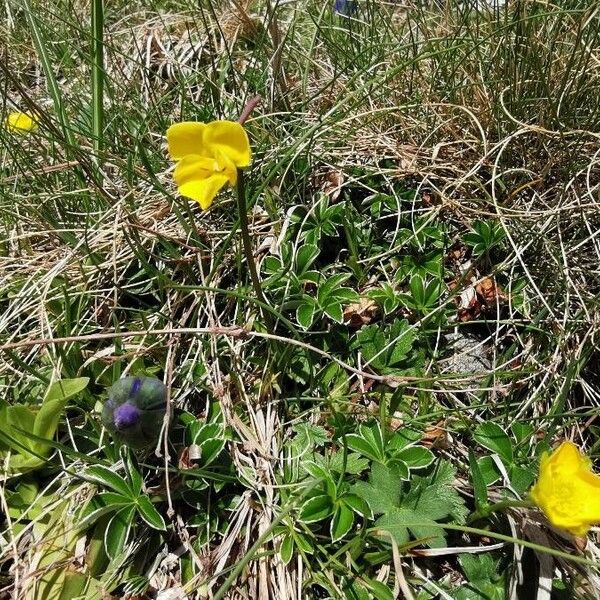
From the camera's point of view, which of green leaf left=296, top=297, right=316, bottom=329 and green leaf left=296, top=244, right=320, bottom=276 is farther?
green leaf left=296, top=244, right=320, bottom=276

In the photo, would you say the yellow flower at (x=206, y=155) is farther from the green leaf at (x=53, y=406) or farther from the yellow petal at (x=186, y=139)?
the green leaf at (x=53, y=406)

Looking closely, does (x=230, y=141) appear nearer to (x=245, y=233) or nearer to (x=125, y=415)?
(x=245, y=233)

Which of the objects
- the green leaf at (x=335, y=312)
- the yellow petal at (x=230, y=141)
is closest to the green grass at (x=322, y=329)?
the green leaf at (x=335, y=312)

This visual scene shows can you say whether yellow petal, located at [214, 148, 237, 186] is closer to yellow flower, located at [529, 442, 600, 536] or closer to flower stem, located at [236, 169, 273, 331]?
flower stem, located at [236, 169, 273, 331]

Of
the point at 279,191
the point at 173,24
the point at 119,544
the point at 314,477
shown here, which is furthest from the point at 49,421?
the point at 173,24

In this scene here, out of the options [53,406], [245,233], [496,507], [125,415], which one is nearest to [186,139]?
[245,233]

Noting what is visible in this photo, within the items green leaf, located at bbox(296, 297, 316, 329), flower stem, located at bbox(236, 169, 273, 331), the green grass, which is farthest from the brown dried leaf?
flower stem, located at bbox(236, 169, 273, 331)

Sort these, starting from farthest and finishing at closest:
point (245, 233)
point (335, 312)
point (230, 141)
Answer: point (335, 312) → point (245, 233) → point (230, 141)

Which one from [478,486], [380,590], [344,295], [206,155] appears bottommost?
[380,590]
